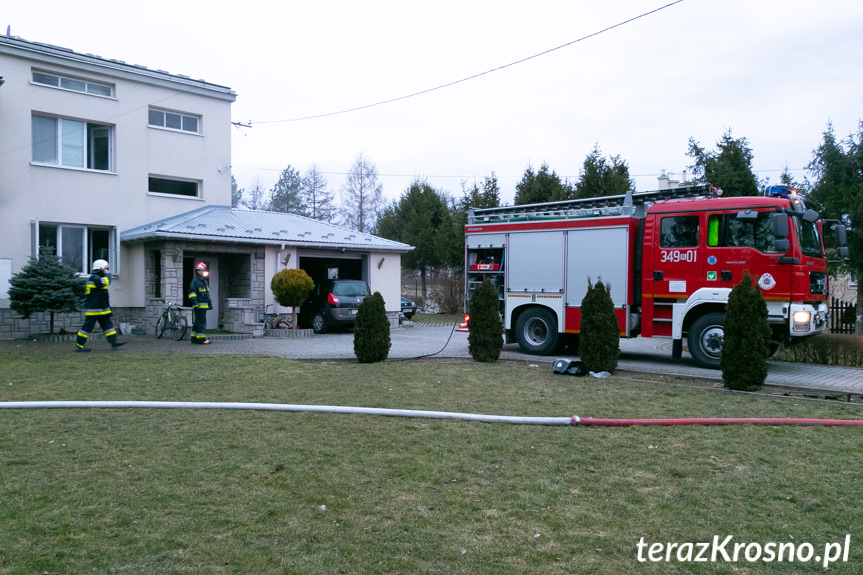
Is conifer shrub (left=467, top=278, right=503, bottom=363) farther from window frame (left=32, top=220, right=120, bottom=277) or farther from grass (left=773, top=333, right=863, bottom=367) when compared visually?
window frame (left=32, top=220, right=120, bottom=277)

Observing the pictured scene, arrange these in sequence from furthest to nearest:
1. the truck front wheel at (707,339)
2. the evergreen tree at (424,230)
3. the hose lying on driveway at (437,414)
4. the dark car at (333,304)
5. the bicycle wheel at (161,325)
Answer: the evergreen tree at (424,230) → the dark car at (333,304) → the bicycle wheel at (161,325) → the truck front wheel at (707,339) → the hose lying on driveway at (437,414)

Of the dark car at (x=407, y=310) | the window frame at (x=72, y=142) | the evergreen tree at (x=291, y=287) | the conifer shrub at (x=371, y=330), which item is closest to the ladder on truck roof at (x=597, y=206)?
the conifer shrub at (x=371, y=330)

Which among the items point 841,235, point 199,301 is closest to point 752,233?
point 841,235

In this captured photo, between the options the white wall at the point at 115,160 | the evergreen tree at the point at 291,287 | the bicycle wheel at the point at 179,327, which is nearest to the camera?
the bicycle wheel at the point at 179,327

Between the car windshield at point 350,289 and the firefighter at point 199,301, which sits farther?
the car windshield at point 350,289

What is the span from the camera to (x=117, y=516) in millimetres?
4020

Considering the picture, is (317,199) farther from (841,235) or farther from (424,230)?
(841,235)

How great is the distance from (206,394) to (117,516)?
419 cm

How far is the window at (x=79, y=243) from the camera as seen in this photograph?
56.9 feet

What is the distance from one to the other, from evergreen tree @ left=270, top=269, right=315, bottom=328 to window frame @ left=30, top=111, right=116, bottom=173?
5.83m

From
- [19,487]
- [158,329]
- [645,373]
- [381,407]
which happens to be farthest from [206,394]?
[158,329]

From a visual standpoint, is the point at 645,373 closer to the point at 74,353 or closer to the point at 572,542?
the point at 572,542

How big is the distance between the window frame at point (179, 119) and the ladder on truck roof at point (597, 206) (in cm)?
1108

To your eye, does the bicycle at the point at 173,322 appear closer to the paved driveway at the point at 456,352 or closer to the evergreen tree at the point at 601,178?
the paved driveway at the point at 456,352
